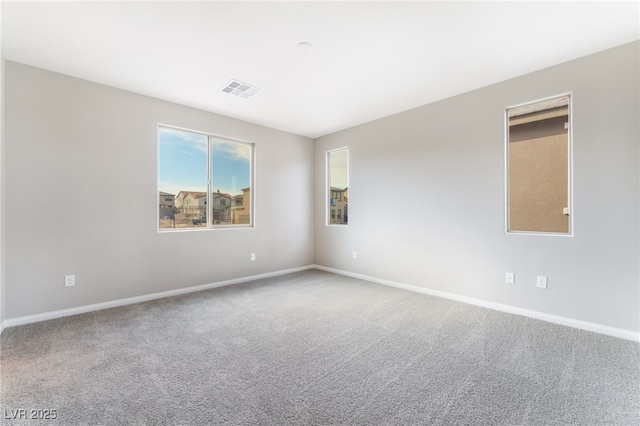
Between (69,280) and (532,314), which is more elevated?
(69,280)

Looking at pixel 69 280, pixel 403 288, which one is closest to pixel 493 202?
pixel 403 288

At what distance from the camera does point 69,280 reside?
117 inches

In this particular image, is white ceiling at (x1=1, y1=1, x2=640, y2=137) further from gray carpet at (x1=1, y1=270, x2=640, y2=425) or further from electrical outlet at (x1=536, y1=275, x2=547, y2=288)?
gray carpet at (x1=1, y1=270, x2=640, y2=425)

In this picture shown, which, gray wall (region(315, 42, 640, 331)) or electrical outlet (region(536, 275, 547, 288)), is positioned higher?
gray wall (region(315, 42, 640, 331))

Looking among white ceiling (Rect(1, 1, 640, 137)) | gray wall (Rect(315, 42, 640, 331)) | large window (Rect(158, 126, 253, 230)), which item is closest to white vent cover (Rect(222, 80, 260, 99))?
white ceiling (Rect(1, 1, 640, 137))

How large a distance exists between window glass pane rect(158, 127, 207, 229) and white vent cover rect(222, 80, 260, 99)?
1.07m

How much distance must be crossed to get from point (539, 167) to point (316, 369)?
3170 mm

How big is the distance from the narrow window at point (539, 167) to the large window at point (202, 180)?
381 centimetres

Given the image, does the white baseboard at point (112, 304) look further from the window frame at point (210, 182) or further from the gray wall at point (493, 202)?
the gray wall at point (493, 202)

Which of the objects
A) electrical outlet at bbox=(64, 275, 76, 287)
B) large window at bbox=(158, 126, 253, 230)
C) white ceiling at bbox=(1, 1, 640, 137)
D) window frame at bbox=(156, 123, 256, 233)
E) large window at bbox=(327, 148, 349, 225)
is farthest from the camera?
large window at bbox=(327, 148, 349, 225)

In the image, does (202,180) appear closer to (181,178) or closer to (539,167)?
(181,178)

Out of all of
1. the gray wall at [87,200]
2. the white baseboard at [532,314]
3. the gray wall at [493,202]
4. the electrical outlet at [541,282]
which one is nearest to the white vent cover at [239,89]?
the gray wall at [87,200]

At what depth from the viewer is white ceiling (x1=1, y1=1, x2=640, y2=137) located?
2.05 metres

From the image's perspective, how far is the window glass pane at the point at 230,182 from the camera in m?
4.29
